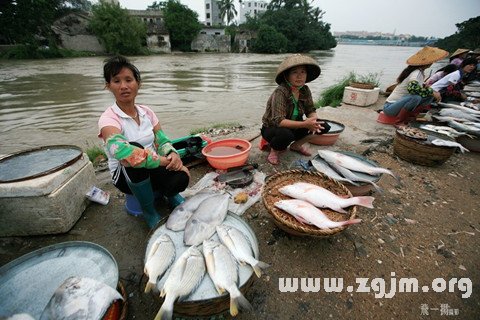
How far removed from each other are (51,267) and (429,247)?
3.15m

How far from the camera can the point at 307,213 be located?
1929 millimetres

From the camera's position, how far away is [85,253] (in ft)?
5.60

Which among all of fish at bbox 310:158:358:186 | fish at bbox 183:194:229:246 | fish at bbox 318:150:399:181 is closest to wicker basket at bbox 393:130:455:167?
fish at bbox 318:150:399:181

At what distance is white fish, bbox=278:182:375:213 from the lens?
199 cm

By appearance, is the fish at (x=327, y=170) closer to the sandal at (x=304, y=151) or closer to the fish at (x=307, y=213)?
the fish at (x=307, y=213)

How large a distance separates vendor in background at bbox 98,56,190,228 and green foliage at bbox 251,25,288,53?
45.1 metres

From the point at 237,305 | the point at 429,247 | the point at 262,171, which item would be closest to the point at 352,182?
the point at 429,247

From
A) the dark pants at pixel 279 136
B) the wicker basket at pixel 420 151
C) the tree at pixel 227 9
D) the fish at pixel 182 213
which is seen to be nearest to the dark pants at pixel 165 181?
the fish at pixel 182 213

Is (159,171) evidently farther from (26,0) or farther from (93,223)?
(26,0)

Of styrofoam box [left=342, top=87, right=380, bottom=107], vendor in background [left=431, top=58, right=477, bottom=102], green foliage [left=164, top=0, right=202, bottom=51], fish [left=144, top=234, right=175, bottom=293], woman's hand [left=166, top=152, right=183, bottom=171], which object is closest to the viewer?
fish [left=144, top=234, right=175, bottom=293]

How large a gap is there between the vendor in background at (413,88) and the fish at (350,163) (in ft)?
9.11

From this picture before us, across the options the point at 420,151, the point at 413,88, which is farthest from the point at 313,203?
the point at 413,88

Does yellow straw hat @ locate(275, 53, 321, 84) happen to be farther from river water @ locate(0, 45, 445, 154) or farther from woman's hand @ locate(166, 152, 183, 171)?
river water @ locate(0, 45, 445, 154)

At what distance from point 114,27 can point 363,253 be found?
38.5 m
